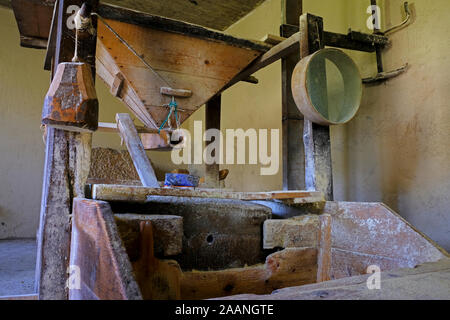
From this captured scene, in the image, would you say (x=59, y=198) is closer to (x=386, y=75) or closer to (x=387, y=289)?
(x=387, y=289)

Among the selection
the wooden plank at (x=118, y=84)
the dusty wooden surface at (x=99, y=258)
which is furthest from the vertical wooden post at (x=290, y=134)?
the dusty wooden surface at (x=99, y=258)

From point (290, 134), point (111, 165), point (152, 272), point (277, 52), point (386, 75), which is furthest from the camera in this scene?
point (111, 165)

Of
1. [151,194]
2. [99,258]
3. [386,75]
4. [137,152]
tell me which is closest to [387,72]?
[386,75]

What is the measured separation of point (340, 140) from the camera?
4.09 meters

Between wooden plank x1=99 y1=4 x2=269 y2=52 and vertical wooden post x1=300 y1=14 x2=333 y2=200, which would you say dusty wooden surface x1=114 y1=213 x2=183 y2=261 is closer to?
vertical wooden post x1=300 y1=14 x2=333 y2=200

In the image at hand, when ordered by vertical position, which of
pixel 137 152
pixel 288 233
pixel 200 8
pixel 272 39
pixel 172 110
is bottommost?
pixel 288 233

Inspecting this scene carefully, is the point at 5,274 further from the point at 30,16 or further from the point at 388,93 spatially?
the point at 388,93

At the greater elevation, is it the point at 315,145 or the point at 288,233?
the point at 315,145

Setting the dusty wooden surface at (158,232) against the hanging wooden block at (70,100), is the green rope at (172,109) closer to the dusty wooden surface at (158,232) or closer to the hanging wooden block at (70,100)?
the hanging wooden block at (70,100)

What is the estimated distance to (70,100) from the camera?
1.51 meters

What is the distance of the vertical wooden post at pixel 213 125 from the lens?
3.70 m

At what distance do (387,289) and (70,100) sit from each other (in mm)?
1435

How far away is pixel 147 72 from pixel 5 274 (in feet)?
7.78
